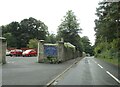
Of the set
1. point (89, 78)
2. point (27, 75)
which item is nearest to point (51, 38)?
point (27, 75)

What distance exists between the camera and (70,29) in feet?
349

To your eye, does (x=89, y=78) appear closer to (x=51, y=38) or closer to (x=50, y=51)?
(x=50, y=51)

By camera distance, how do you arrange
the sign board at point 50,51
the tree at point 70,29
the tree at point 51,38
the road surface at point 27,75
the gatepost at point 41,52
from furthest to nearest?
the tree at point 51,38, the tree at point 70,29, the sign board at point 50,51, the gatepost at point 41,52, the road surface at point 27,75

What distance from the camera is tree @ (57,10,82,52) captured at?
104438 millimetres

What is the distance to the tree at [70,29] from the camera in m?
104

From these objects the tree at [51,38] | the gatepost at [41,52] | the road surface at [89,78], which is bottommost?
the road surface at [89,78]

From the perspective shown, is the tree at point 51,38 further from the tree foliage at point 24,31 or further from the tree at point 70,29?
the tree at point 70,29

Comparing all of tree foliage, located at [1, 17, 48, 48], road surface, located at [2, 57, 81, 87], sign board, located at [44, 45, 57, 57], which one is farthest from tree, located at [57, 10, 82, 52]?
road surface, located at [2, 57, 81, 87]

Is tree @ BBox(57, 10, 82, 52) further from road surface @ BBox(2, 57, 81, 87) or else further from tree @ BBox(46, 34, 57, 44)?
road surface @ BBox(2, 57, 81, 87)

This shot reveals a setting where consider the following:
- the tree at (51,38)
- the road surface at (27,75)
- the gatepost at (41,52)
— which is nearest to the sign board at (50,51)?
the gatepost at (41,52)

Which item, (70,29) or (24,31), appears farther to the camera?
(24,31)

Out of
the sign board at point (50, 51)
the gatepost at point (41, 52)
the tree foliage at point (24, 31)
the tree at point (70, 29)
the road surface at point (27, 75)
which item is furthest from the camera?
the tree foliage at point (24, 31)

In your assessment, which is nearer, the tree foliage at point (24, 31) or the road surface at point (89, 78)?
the road surface at point (89, 78)

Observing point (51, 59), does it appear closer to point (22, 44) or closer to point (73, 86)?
point (73, 86)
